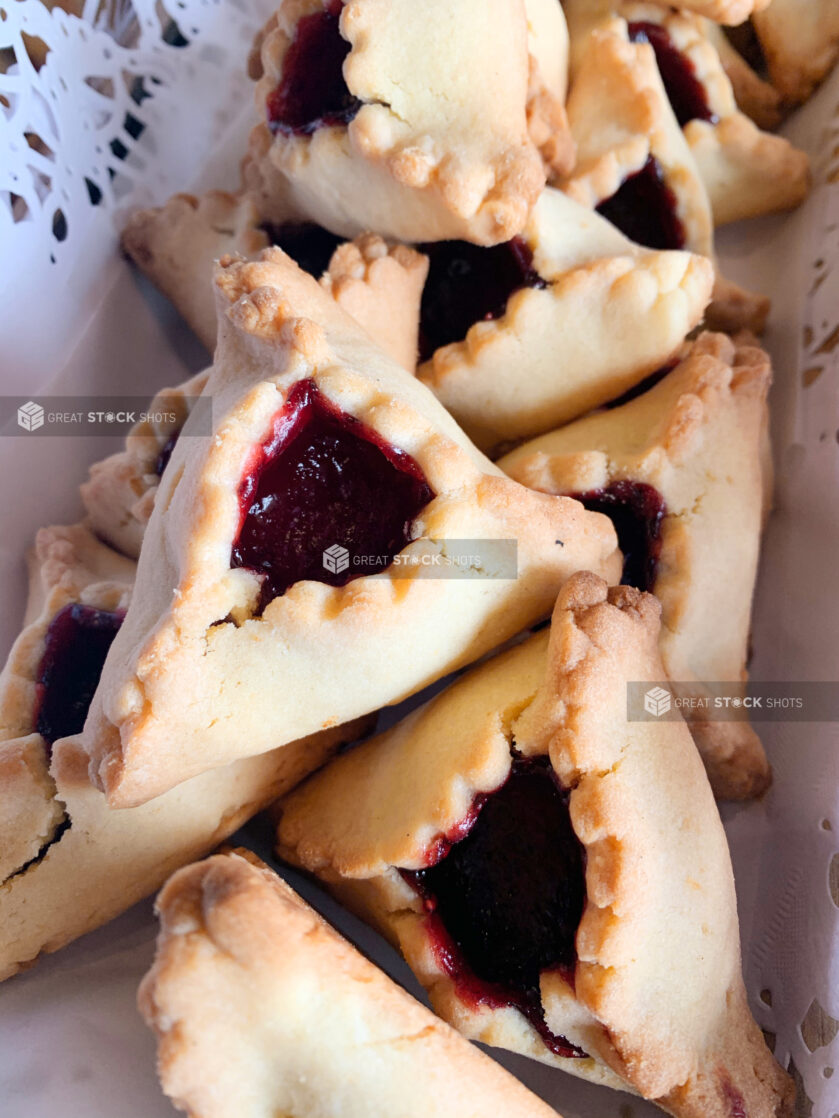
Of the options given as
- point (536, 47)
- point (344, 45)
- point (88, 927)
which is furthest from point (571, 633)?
point (536, 47)

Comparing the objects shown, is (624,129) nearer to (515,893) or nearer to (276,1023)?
(515,893)

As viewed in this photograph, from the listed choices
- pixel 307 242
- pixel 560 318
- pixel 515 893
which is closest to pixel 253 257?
pixel 307 242

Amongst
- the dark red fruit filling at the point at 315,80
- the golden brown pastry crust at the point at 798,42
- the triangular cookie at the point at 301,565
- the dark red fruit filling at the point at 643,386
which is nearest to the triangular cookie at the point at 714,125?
the golden brown pastry crust at the point at 798,42

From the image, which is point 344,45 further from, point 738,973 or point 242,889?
point 738,973

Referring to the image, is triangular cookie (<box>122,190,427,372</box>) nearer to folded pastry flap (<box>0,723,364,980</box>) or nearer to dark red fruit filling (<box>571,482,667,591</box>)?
dark red fruit filling (<box>571,482,667,591</box>)

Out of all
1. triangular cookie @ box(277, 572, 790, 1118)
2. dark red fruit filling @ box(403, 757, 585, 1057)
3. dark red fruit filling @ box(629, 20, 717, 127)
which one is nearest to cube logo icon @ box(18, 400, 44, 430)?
triangular cookie @ box(277, 572, 790, 1118)
